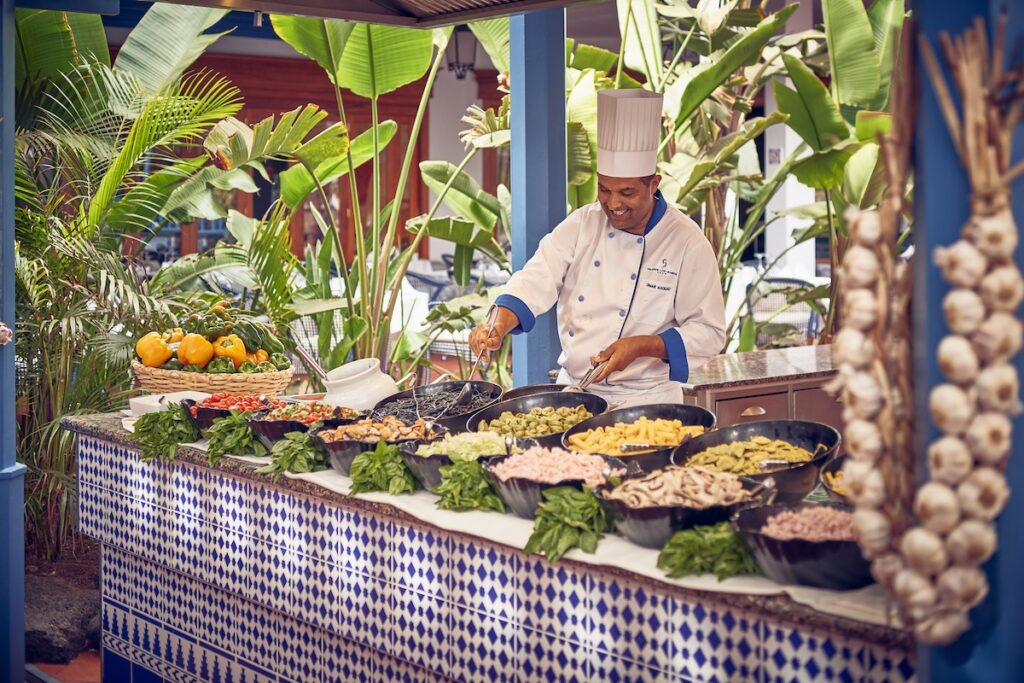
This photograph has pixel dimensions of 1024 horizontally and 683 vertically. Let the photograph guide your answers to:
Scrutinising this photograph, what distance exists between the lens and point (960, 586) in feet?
5.80

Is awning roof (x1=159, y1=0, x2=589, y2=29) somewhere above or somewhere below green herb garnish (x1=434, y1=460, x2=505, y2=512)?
above

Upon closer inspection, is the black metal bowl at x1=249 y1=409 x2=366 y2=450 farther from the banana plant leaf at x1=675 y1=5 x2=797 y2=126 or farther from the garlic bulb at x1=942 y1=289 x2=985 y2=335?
the banana plant leaf at x1=675 y1=5 x2=797 y2=126

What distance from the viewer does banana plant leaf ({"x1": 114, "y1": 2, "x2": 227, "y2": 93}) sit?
21.7 feet

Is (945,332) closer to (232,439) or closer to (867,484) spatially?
(867,484)

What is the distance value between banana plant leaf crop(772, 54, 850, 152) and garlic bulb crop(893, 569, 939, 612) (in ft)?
14.7

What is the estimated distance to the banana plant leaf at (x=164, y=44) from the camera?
21.7 feet

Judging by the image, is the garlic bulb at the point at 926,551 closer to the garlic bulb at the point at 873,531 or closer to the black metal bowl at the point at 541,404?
the garlic bulb at the point at 873,531

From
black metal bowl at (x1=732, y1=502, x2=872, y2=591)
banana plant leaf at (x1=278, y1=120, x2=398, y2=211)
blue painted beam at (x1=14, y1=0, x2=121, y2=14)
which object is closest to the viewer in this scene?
black metal bowl at (x1=732, y1=502, x2=872, y2=591)

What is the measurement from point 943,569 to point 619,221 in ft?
6.80

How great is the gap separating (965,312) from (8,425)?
361 cm

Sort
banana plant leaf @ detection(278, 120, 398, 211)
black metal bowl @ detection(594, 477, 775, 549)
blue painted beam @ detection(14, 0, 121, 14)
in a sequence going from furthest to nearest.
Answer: banana plant leaf @ detection(278, 120, 398, 211) → blue painted beam @ detection(14, 0, 121, 14) → black metal bowl @ detection(594, 477, 775, 549)

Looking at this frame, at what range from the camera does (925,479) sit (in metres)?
1.87

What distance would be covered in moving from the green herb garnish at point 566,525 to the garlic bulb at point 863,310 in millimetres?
748

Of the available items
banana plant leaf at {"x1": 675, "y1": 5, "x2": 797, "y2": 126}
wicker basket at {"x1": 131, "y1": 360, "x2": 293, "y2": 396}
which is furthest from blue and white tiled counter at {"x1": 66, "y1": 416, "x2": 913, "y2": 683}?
banana plant leaf at {"x1": 675, "y1": 5, "x2": 797, "y2": 126}
